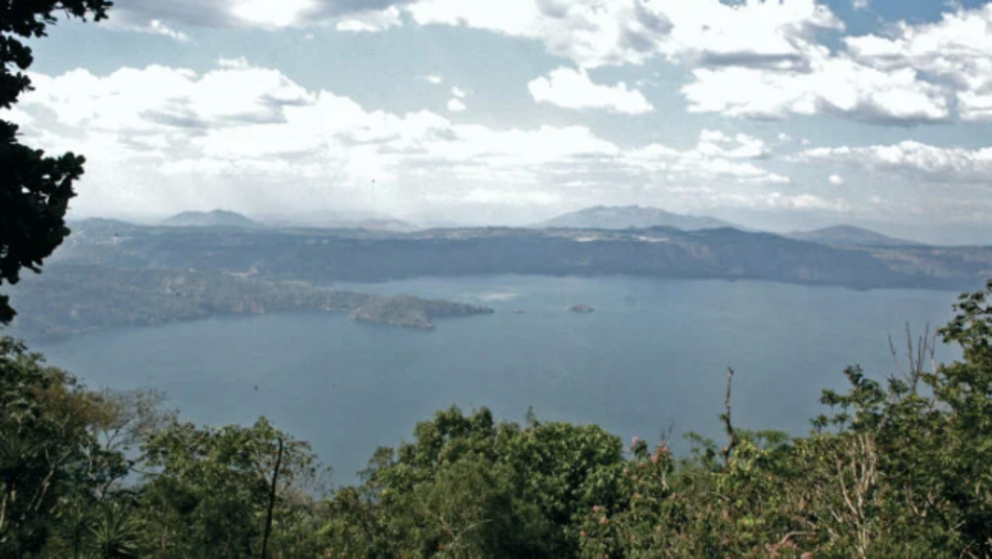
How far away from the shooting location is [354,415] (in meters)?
102

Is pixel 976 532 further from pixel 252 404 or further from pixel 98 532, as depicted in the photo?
pixel 252 404

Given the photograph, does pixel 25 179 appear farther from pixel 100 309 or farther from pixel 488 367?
pixel 100 309

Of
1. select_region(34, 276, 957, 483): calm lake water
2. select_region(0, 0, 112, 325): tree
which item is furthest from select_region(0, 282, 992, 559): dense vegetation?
select_region(34, 276, 957, 483): calm lake water

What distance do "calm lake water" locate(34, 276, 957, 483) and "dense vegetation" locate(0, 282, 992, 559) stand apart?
62430 mm

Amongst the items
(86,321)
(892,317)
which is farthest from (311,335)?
(892,317)

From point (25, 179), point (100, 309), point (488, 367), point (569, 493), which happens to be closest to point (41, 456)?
point (25, 179)

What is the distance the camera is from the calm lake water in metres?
99.2

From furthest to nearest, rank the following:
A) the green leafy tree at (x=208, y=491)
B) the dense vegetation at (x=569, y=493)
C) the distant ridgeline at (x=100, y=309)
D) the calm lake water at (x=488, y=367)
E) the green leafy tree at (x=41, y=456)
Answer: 1. the distant ridgeline at (x=100, y=309)
2. the calm lake water at (x=488, y=367)
3. the green leafy tree at (x=208, y=491)
4. the dense vegetation at (x=569, y=493)
5. the green leafy tree at (x=41, y=456)

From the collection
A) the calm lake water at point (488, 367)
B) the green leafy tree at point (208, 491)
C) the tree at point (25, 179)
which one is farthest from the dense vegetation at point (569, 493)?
the calm lake water at point (488, 367)

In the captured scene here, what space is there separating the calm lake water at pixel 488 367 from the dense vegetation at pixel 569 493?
62.4 m

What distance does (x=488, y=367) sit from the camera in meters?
131

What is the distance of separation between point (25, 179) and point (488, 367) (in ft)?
406

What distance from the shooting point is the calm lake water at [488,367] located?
99.2 meters

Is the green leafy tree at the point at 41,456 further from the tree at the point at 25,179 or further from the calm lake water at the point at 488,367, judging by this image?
the calm lake water at the point at 488,367
